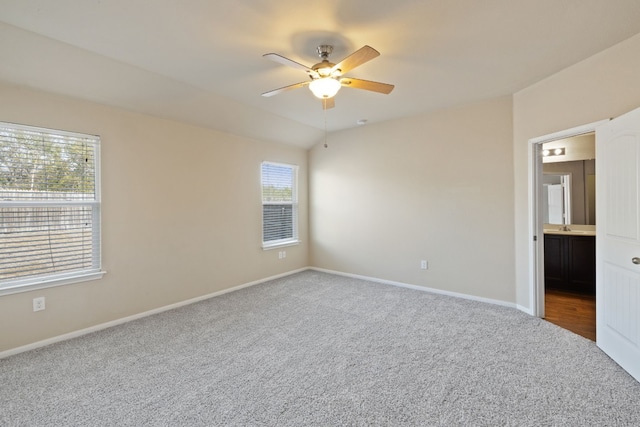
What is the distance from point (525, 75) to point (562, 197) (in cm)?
290

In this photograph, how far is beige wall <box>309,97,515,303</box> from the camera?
377 centimetres

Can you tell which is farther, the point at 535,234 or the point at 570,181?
the point at 570,181

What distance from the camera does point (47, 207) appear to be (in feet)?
9.39

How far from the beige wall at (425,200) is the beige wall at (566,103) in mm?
128

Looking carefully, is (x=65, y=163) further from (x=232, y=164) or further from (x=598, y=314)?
(x=598, y=314)

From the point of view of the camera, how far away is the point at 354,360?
8.22 ft

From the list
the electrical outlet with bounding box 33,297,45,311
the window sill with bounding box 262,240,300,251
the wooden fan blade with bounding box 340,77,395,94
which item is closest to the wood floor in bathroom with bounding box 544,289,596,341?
the wooden fan blade with bounding box 340,77,395,94

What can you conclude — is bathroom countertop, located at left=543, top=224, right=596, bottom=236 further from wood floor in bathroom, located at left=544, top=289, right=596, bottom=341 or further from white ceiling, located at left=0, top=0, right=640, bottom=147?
white ceiling, located at left=0, top=0, right=640, bottom=147

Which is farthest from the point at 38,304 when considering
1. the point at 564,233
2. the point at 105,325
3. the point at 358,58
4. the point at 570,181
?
the point at 570,181

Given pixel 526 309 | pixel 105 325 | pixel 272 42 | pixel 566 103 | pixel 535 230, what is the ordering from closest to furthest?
pixel 272 42
pixel 566 103
pixel 105 325
pixel 535 230
pixel 526 309

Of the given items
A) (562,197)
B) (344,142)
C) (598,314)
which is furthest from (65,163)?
(562,197)

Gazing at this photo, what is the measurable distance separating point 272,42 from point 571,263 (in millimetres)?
4990

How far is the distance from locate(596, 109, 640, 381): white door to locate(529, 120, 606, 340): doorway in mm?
428

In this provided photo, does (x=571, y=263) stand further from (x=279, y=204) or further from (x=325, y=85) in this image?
(x=279, y=204)
